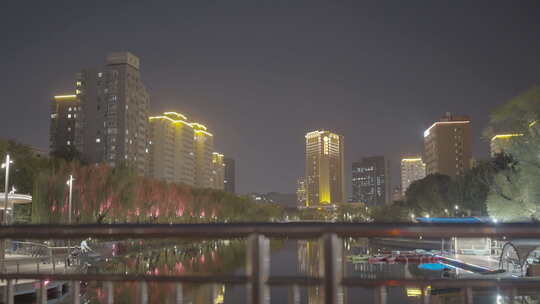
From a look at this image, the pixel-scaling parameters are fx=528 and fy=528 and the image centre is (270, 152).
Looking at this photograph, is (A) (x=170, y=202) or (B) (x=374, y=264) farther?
(A) (x=170, y=202)

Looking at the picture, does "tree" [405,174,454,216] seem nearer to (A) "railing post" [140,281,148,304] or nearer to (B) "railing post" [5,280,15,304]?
(A) "railing post" [140,281,148,304]

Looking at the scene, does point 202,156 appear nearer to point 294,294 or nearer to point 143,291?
point 143,291

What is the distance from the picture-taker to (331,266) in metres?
3.88

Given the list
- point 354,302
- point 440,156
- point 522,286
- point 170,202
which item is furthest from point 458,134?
point 522,286

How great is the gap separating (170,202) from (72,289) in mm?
76694

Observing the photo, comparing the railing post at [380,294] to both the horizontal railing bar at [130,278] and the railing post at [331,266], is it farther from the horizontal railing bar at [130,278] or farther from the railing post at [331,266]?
the horizontal railing bar at [130,278]

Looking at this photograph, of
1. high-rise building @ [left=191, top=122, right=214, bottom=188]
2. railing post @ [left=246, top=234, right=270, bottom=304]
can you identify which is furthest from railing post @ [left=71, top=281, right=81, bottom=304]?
high-rise building @ [left=191, top=122, right=214, bottom=188]

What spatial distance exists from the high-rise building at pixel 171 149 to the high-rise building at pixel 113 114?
19.7 meters

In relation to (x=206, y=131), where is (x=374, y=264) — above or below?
below

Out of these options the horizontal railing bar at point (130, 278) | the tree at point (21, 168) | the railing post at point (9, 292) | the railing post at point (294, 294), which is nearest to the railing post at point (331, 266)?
the railing post at point (294, 294)

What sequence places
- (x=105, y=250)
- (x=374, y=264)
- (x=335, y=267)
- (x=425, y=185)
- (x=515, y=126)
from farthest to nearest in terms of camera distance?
1. (x=425, y=185)
2. (x=374, y=264)
3. (x=105, y=250)
4. (x=515, y=126)
5. (x=335, y=267)

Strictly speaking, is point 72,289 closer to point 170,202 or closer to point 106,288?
point 106,288

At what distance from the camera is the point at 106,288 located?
173 inches

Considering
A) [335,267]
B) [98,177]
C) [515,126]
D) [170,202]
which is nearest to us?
[335,267]
